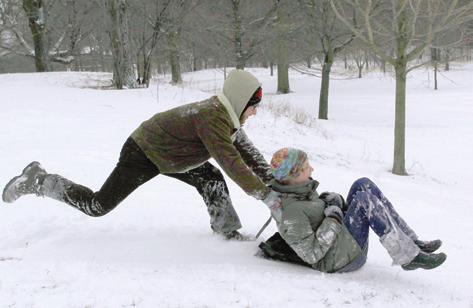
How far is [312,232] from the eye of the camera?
11.1 feet

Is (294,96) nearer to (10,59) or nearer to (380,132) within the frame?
(380,132)

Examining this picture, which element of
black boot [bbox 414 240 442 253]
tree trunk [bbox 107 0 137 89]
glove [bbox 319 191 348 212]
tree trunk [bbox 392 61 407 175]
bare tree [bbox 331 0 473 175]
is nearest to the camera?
black boot [bbox 414 240 442 253]

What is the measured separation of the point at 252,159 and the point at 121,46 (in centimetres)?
1148

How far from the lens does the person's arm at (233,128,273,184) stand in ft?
13.4

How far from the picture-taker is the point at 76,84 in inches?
608

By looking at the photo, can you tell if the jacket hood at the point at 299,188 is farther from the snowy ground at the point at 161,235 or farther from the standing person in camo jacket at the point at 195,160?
the snowy ground at the point at 161,235

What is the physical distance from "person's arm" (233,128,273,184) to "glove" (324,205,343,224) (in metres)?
0.71

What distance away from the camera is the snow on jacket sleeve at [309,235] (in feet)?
11.1

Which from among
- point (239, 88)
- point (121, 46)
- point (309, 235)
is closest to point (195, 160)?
point (239, 88)

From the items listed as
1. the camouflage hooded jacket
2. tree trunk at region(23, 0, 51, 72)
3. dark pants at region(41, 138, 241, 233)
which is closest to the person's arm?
dark pants at region(41, 138, 241, 233)

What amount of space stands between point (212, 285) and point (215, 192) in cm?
115

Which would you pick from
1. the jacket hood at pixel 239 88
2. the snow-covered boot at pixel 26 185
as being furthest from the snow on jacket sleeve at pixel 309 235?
the snow-covered boot at pixel 26 185

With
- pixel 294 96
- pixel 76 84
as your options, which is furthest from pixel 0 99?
pixel 294 96

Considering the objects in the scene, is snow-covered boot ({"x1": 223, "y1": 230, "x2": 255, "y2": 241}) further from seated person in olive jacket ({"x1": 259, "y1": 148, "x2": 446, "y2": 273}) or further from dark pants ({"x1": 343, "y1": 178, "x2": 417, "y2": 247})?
dark pants ({"x1": 343, "y1": 178, "x2": 417, "y2": 247})
